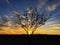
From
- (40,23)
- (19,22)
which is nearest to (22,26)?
(19,22)

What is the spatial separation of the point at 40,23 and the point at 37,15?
1.78 metres

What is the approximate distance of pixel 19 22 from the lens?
3206 centimetres

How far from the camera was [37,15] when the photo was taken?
31.5m

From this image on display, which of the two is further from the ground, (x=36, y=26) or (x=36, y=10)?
(x=36, y=10)

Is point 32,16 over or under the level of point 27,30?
over

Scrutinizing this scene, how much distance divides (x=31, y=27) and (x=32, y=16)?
204 centimetres

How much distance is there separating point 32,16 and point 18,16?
2430mm

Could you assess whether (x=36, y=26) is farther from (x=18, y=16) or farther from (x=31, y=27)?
(x=18, y=16)
